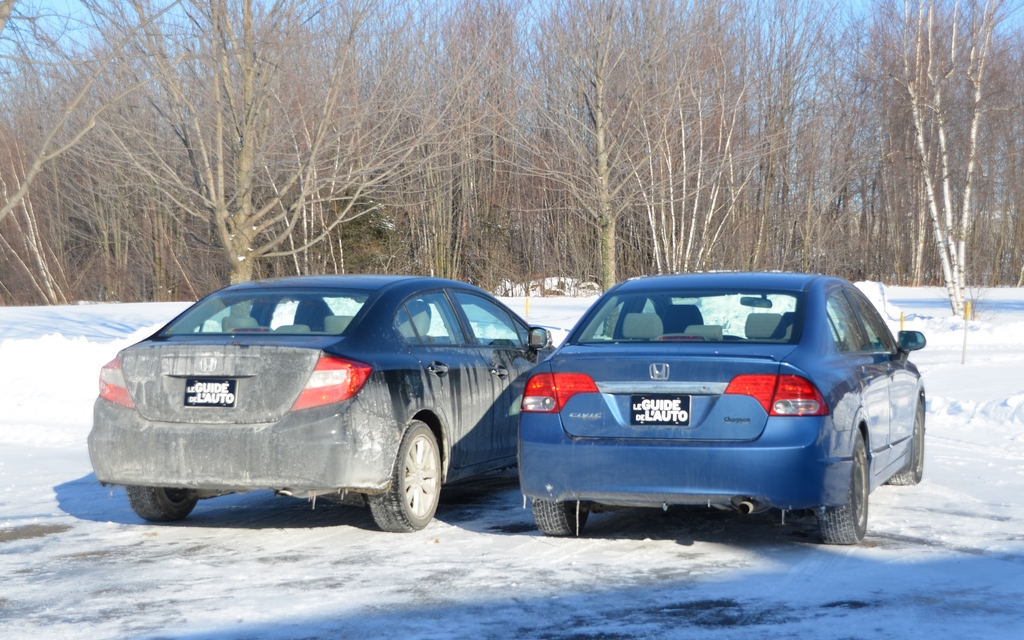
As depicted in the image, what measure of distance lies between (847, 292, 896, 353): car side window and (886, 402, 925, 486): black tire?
672 mm

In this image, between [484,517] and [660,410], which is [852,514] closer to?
[660,410]

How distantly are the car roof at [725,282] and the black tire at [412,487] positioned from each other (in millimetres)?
1503

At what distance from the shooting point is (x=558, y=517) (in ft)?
21.4

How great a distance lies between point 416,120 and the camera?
1891 centimetres

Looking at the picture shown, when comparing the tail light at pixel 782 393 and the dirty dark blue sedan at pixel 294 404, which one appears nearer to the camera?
the tail light at pixel 782 393

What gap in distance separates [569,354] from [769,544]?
5.23 ft

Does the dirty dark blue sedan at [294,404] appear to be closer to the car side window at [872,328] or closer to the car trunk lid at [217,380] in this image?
the car trunk lid at [217,380]

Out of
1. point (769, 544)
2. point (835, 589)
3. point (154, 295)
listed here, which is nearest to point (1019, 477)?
point (769, 544)

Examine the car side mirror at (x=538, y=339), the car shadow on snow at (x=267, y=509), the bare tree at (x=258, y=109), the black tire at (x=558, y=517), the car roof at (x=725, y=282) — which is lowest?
the car shadow on snow at (x=267, y=509)

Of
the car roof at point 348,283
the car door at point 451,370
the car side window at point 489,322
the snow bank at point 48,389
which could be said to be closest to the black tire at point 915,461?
the car side window at point 489,322

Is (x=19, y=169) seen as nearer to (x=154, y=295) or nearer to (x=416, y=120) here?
(x=154, y=295)

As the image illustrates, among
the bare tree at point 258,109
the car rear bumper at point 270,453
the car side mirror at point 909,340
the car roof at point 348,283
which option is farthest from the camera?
the bare tree at point 258,109

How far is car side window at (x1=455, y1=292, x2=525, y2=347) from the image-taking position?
8031 mm

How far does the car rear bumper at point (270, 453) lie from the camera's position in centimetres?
629
